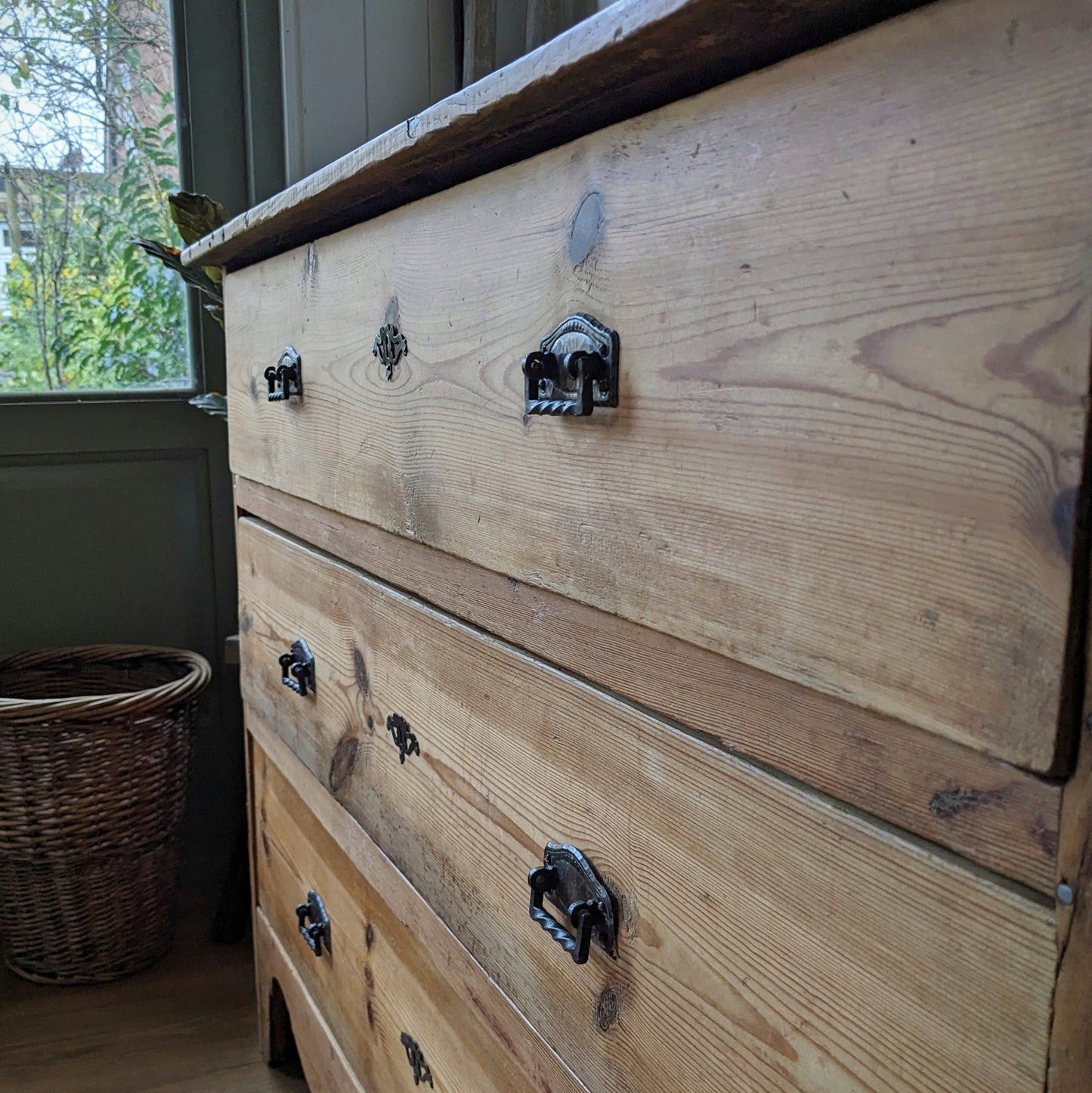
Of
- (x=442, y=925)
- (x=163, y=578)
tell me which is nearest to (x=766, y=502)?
(x=442, y=925)

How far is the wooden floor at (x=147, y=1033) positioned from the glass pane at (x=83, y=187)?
97 cm

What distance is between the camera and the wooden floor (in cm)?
127

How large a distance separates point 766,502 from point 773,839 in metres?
0.14

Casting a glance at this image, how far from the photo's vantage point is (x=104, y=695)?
1502 millimetres

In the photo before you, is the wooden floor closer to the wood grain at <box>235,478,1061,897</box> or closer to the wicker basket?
the wicker basket

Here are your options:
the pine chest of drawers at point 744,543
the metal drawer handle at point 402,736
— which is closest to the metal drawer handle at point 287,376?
the pine chest of drawers at point 744,543

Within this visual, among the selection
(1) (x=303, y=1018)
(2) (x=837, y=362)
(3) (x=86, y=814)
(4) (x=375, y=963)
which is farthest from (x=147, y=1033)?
(2) (x=837, y=362)

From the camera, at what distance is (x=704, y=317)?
0.41 m

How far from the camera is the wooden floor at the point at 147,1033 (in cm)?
127

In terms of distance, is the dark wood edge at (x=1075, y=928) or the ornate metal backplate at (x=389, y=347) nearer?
the dark wood edge at (x=1075, y=928)

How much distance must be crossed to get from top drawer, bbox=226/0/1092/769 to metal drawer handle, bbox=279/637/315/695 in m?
0.42

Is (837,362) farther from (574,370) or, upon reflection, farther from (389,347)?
(389,347)

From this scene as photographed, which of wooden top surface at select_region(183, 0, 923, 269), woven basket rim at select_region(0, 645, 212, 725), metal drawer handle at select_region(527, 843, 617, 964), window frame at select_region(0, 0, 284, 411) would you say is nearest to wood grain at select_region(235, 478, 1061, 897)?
metal drawer handle at select_region(527, 843, 617, 964)

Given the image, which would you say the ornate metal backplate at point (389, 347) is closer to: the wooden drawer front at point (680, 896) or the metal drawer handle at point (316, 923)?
the wooden drawer front at point (680, 896)
